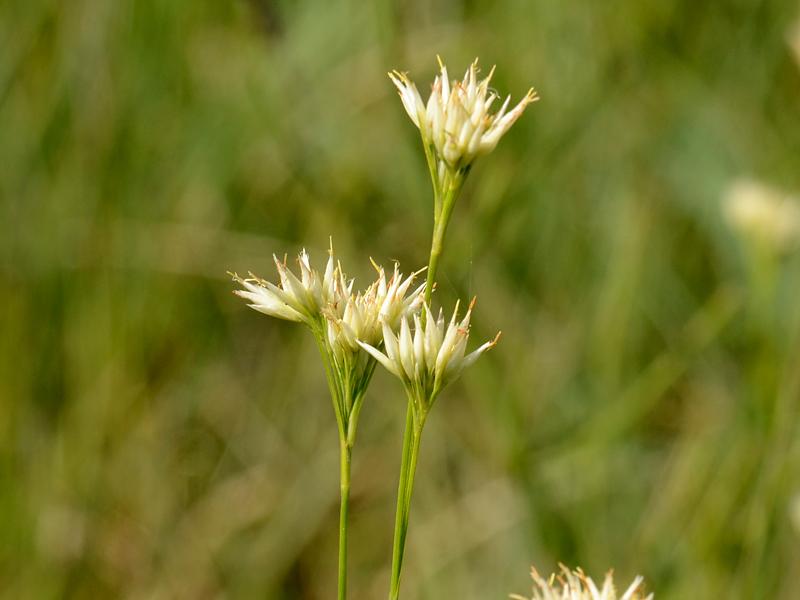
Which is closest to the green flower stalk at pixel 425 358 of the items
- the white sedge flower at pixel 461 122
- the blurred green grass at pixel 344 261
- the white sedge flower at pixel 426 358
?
the white sedge flower at pixel 426 358

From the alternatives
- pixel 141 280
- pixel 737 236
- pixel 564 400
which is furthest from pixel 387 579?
pixel 737 236

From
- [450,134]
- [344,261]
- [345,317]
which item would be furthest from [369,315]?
[344,261]

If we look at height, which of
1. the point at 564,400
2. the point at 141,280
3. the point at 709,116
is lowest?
the point at 564,400

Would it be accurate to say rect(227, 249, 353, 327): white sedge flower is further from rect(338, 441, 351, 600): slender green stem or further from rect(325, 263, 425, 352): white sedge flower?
rect(338, 441, 351, 600): slender green stem

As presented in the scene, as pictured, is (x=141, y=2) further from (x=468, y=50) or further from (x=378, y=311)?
(x=378, y=311)

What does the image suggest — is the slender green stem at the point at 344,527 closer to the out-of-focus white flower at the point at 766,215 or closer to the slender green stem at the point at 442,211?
the slender green stem at the point at 442,211

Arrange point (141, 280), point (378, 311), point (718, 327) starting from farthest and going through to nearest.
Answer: point (141, 280) → point (718, 327) → point (378, 311)
